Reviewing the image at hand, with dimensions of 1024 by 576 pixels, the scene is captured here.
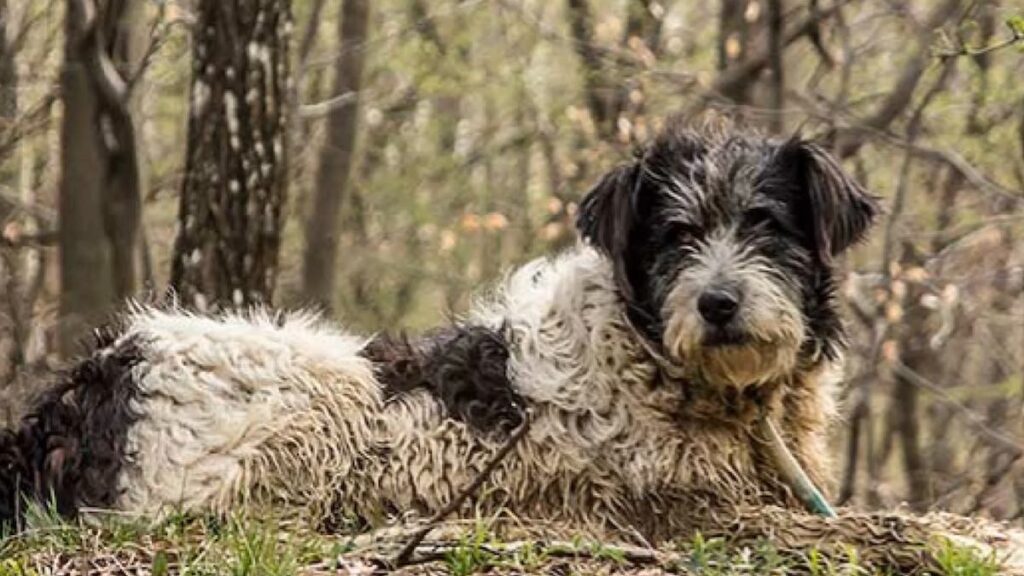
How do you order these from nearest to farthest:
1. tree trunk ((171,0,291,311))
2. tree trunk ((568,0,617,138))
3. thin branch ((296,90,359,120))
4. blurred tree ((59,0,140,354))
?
1. tree trunk ((171,0,291,311))
2. blurred tree ((59,0,140,354))
3. tree trunk ((568,0,617,138))
4. thin branch ((296,90,359,120))

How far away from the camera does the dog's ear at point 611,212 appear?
619 centimetres

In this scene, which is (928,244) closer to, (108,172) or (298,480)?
(108,172)

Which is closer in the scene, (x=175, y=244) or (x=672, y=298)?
(x=672, y=298)

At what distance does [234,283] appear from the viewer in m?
8.61

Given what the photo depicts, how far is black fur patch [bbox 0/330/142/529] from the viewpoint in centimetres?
596

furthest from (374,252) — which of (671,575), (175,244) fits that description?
(671,575)

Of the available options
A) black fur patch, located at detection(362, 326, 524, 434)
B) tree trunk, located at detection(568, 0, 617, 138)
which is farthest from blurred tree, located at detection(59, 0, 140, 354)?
black fur patch, located at detection(362, 326, 524, 434)

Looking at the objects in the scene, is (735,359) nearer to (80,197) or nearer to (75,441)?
(75,441)

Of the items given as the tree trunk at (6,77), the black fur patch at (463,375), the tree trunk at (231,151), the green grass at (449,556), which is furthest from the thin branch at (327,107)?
the green grass at (449,556)

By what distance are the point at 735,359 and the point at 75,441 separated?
223 centimetres

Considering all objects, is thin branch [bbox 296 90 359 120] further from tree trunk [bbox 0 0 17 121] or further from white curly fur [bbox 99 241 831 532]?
white curly fur [bbox 99 241 831 532]

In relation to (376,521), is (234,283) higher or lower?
higher

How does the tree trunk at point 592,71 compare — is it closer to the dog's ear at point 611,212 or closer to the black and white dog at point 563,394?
the dog's ear at point 611,212

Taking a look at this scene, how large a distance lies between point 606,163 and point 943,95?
117 inches
